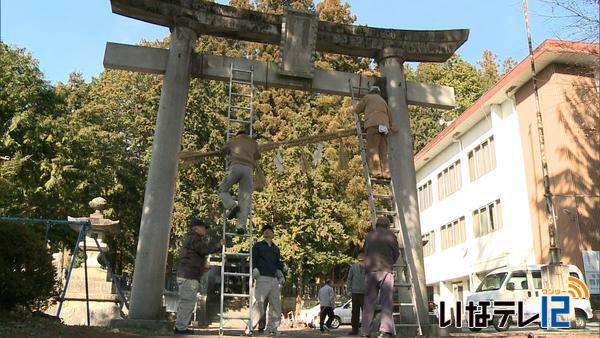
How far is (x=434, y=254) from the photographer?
31516 mm

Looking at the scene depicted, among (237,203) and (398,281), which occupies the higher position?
(237,203)

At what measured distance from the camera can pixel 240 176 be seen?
29.0 ft

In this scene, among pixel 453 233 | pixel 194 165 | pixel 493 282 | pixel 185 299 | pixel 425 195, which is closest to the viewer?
pixel 185 299

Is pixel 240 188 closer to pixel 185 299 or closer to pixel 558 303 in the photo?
pixel 185 299

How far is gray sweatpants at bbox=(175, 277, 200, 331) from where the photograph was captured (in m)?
7.45

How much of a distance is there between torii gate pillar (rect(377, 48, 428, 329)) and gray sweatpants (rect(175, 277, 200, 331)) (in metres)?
3.56

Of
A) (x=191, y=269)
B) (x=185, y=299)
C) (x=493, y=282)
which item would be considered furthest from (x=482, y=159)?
(x=185, y=299)

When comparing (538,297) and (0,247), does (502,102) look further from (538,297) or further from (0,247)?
(0,247)

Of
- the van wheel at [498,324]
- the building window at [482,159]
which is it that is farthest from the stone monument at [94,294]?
the building window at [482,159]

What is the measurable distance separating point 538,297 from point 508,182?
8814 mm

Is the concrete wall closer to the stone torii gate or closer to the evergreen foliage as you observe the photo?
the evergreen foliage

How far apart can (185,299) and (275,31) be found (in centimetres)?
541

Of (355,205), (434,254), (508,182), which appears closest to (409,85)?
(508,182)

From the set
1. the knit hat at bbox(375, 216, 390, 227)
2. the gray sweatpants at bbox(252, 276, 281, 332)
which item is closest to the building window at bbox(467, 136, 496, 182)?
the knit hat at bbox(375, 216, 390, 227)
